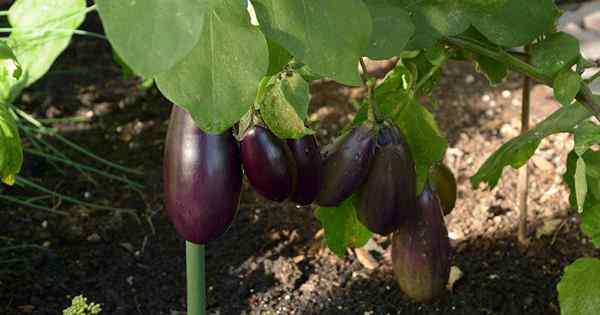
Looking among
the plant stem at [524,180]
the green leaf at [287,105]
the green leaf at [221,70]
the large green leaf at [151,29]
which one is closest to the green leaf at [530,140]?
the plant stem at [524,180]

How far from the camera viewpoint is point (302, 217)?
207cm

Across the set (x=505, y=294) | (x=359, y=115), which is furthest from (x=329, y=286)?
(x=359, y=115)

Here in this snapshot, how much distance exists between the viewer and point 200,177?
3.33ft

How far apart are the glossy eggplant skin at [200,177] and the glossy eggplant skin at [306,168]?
0.07 m

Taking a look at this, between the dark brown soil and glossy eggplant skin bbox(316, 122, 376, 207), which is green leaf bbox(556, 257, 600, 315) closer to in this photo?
glossy eggplant skin bbox(316, 122, 376, 207)

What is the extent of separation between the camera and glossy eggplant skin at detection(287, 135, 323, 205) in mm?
1062

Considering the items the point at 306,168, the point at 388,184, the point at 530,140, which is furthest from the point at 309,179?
the point at 530,140

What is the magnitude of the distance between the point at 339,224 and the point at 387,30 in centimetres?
46

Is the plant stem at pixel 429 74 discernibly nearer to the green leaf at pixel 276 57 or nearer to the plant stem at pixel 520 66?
the plant stem at pixel 520 66

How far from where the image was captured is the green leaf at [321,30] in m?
0.86

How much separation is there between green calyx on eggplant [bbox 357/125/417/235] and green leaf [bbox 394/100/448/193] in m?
0.09

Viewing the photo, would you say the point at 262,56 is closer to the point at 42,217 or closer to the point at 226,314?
the point at 226,314

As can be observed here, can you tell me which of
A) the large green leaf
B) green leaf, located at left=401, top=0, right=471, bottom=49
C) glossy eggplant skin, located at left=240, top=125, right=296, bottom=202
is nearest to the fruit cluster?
glossy eggplant skin, located at left=240, top=125, right=296, bottom=202

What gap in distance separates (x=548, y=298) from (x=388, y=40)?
94cm
